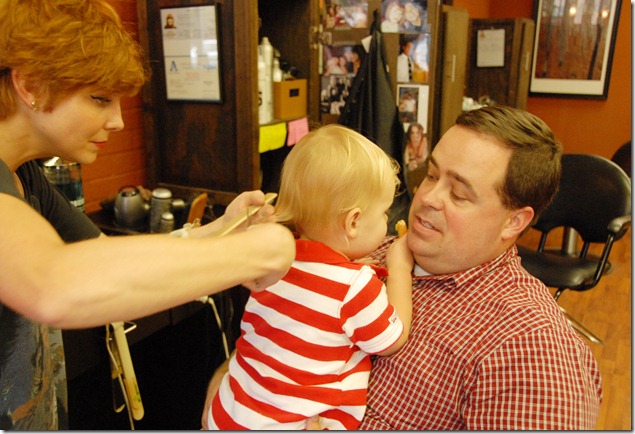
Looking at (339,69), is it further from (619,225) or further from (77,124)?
(77,124)

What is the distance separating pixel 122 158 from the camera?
2.43m

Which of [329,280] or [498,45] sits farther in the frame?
[498,45]

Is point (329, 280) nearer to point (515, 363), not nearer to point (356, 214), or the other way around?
point (356, 214)

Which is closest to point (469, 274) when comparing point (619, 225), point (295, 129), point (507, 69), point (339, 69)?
point (295, 129)

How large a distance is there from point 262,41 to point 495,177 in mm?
1469

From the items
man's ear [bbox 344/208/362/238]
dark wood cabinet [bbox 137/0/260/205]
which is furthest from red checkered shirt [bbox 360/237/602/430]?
dark wood cabinet [bbox 137/0/260/205]

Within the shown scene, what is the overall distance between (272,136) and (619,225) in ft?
5.90

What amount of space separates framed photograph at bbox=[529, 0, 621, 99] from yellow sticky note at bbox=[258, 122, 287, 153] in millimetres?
4521

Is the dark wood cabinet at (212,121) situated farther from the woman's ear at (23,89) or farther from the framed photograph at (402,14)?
the woman's ear at (23,89)

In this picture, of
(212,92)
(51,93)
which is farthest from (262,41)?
(51,93)

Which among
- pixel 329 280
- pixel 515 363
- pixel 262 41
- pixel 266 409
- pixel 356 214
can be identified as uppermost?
pixel 262 41

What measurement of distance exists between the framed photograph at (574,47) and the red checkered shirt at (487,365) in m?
5.17

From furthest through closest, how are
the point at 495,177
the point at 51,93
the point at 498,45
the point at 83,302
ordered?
the point at 498,45 < the point at 495,177 < the point at 51,93 < the point at 83,302

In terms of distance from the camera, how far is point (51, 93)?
3.32ft
